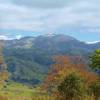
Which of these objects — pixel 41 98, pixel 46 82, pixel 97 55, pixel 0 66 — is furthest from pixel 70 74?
pixel 46 82

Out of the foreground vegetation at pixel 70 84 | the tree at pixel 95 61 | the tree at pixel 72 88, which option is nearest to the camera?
the tree at pixel 72 88

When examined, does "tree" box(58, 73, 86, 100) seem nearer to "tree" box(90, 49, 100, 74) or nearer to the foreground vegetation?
the foreground vegetation

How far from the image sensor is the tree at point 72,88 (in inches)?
1586

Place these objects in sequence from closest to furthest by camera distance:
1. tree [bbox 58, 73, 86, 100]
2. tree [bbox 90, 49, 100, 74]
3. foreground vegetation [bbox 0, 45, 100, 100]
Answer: tree [bbox 58, 73, 86, 100] → foreground vegetation [bbox 0, 45, 100, 100] → tree [bbox 90, 49, 100, 74]

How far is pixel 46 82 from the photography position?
7425 centimetres

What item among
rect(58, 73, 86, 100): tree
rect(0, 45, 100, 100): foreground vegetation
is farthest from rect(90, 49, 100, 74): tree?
rect(58, 73, 86, 100): tree

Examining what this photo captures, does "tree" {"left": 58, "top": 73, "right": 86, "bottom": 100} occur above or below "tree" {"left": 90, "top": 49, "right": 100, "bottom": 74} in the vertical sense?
below

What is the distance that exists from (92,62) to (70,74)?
20.5 m

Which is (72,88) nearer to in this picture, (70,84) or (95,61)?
(70,84)

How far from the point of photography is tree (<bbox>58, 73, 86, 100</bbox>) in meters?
40.3

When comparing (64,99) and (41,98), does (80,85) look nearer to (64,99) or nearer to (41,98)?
(64,99)

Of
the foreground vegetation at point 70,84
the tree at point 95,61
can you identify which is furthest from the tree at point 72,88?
the tree at point 95,61

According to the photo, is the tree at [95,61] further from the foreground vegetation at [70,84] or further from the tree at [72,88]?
the tree at [72,88]

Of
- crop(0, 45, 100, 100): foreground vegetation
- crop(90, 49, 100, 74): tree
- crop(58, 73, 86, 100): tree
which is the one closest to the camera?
crop(58, 73, 86, 100): tree
